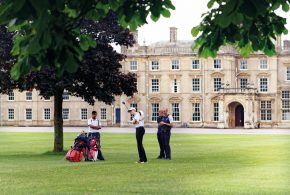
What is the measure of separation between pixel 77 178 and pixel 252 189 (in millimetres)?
4623

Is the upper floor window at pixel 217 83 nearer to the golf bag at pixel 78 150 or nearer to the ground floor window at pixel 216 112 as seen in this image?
the ground floor window at pixel 216 112

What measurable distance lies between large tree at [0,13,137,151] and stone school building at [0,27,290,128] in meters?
51.9

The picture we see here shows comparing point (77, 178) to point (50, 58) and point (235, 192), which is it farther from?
point (50, 58)

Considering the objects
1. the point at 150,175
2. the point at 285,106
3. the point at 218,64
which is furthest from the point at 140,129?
the point at 285,106

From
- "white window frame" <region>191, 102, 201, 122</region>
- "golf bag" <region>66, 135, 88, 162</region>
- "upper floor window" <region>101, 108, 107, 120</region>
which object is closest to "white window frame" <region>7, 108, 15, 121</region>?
"upper floor window" <region>101, 108, 107, 120</region>

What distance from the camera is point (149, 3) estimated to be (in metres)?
9.20

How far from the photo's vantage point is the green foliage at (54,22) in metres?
7.05

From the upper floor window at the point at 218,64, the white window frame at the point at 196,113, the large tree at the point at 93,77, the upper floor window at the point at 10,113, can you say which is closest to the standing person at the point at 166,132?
the large tree at the point at 93,77

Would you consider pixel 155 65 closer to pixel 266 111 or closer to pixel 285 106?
pixel 266 111

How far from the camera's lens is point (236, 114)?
82.7m

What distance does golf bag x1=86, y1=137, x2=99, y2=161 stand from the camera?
2338cm

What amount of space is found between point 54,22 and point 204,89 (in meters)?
77.6

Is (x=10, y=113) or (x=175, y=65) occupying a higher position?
(x=175, y=65)

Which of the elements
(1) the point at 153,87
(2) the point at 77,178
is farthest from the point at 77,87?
(1) the point at 153,87
